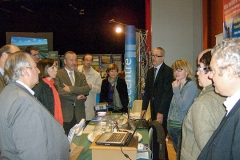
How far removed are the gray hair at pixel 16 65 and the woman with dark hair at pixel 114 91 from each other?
224 cm

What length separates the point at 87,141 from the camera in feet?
6.55

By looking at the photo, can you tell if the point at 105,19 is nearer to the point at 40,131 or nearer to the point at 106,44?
the point at 106,44

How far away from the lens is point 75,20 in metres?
10.3

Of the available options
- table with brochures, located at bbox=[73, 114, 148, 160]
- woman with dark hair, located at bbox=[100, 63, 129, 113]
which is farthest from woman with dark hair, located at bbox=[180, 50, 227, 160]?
woman with dark hair, located at bbox=[100, 63, 129, 113]

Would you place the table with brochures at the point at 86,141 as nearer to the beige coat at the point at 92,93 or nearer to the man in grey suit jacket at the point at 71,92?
Result: the man in grey suit jacket at the point at 71,92

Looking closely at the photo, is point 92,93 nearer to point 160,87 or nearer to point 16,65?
point 160,87

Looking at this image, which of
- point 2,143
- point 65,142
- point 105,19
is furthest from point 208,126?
point 105,19

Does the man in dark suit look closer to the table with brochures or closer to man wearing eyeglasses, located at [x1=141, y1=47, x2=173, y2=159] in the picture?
the table with brochures

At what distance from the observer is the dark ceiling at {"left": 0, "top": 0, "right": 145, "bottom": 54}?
954cm

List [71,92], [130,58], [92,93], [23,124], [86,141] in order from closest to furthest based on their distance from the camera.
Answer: [23,124], [86,141], [71,92], [92,93], [130,58]

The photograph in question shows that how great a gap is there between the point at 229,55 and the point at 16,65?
46.8 inches

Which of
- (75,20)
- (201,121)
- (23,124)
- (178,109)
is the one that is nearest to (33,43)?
(75,20)

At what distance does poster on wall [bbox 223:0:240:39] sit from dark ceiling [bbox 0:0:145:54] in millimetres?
7142

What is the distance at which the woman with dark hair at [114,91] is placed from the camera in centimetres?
364
